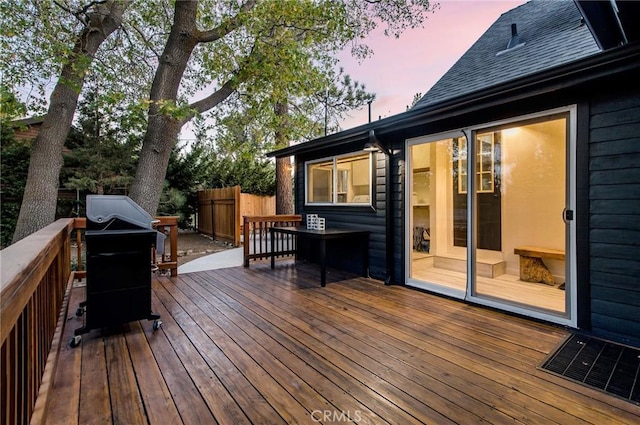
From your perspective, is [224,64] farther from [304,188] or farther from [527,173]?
[527,173]

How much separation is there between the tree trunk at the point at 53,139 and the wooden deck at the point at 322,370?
387 cm

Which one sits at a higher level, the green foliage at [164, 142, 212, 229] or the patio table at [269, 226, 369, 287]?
the green foliage at [164, 142, 212, 229]

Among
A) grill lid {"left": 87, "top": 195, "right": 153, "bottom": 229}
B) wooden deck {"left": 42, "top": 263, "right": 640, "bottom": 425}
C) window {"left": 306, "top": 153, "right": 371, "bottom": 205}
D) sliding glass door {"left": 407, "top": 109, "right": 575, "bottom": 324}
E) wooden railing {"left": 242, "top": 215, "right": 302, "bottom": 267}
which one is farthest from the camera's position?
wooden railing {"left": 242, "top": 215, "right": 302, "bottom": 267}

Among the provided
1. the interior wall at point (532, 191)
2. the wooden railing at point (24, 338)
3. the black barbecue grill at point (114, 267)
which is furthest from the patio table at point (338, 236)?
the wooden railing at point (24, 338)

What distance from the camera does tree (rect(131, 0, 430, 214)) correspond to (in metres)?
5.68

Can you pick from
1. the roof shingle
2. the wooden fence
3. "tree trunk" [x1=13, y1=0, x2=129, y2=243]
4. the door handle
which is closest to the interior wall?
the door handle

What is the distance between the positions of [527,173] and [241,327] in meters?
4.13

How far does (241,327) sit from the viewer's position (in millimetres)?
2826

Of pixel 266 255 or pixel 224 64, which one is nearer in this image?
pixel 266 255

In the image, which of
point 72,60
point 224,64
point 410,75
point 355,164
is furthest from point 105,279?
point 410,75

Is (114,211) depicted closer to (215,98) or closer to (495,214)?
(495,214)

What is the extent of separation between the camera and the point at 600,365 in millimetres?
2148

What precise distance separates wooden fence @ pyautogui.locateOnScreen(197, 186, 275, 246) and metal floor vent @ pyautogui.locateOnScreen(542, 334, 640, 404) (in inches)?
281

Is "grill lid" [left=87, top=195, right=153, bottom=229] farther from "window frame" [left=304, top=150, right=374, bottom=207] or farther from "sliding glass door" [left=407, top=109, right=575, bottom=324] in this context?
"sliding glass door" [left=407, top=109, right=575, bottom=324]
